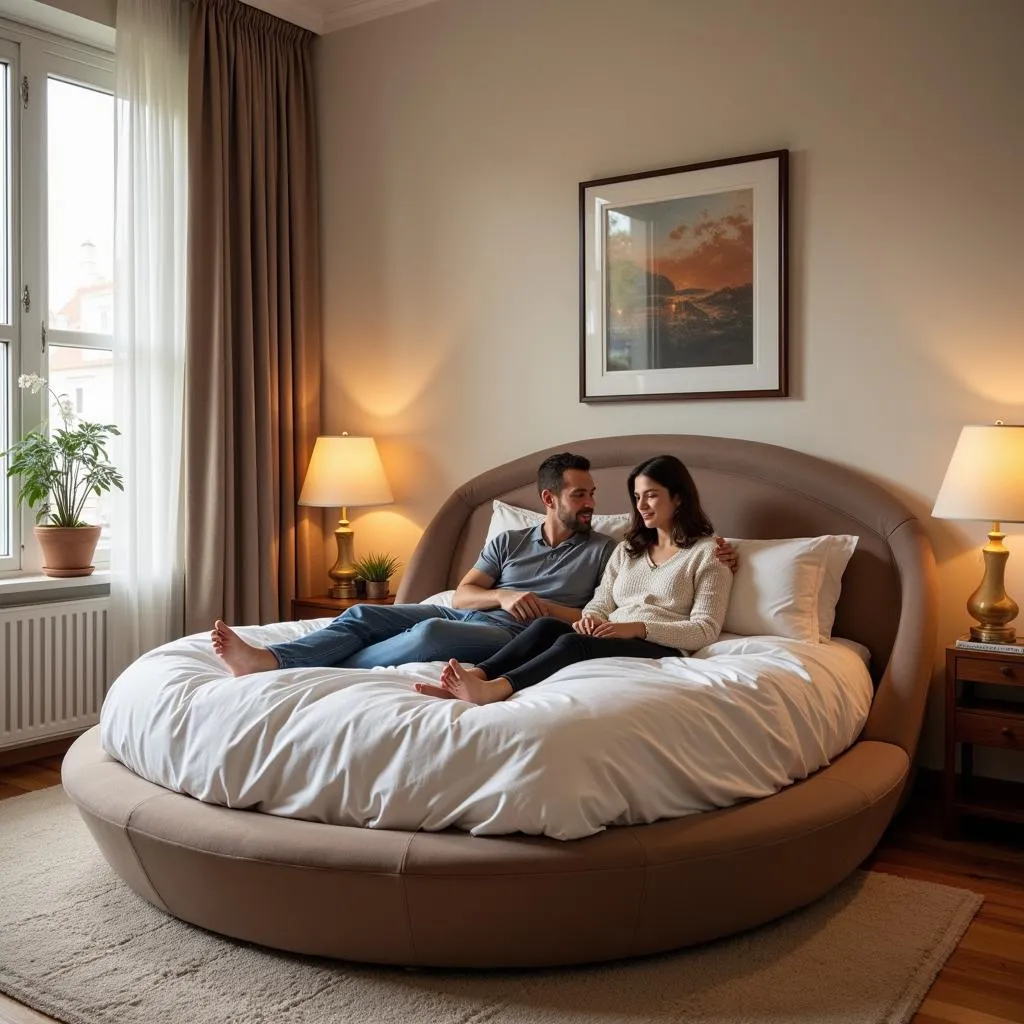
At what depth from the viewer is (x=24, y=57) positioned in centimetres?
414

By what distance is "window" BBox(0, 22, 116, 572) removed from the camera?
413 centimetres

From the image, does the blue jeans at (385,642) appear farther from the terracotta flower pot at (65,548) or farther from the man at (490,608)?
the terracotta flower pot at (65,548)

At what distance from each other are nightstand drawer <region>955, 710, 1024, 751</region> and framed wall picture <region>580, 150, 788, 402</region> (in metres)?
1.28

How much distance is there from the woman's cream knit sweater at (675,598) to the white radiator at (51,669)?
202 cm

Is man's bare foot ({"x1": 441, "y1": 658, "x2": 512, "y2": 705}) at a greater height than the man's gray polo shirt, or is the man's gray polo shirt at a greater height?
the man's gray polo shirt

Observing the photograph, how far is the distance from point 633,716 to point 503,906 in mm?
486

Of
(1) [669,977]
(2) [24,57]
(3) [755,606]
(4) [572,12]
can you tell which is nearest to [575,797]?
(1) [669,977]

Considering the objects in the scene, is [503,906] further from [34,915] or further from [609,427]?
[609,427]

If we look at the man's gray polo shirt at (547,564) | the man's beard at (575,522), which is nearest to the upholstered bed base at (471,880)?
the man's gray polo shirt at (547,564)

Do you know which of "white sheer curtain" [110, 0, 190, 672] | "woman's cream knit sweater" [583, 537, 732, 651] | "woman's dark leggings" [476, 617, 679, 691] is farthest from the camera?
"white sheer curtain" [110, 0, 190, 672]

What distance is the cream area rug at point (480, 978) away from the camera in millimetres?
2164

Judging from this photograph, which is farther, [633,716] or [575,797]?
[633,716]

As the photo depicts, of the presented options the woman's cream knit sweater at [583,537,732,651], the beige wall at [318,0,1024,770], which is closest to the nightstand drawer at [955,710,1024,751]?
the beige wall at [318,0,1024,770]

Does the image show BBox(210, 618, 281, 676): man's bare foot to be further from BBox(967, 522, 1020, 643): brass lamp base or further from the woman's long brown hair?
BBox(967, 522, 1020, 643): brass lamp base
